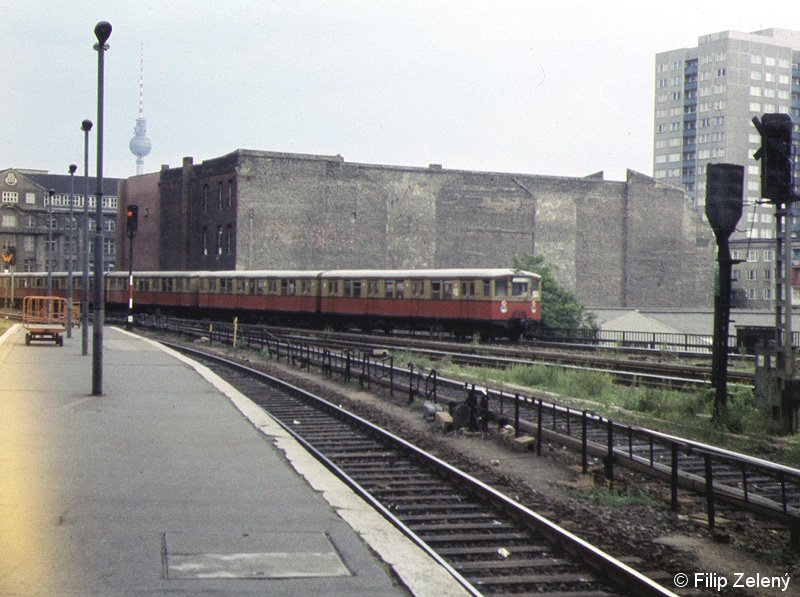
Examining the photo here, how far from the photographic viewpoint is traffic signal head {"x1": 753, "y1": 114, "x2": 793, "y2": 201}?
643 inches

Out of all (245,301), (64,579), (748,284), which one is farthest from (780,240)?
(748,284)

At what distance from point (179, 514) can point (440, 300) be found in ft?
110

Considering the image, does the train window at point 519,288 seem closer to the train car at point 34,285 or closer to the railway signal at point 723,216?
the railway signal at point 723,216

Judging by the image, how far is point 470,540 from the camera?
29.8 feet

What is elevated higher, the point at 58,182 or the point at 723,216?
the point at 58,182

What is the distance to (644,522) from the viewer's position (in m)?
10.0

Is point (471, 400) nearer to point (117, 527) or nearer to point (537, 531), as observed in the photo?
point (537, 531)

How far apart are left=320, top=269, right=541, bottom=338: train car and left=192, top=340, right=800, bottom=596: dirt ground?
24984 millimetres

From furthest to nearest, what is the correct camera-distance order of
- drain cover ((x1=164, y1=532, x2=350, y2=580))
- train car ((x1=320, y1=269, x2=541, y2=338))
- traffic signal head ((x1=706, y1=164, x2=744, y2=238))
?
train car ((x1=320, y1=269, x2=541, y2=338)), traffic signal head ((x1=706, y1=164, x2=744, y2=238)), drain cover ((x1=164, y1=532, x2=350, y2=580))

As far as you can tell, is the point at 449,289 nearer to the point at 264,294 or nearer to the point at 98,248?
the point at 264,294

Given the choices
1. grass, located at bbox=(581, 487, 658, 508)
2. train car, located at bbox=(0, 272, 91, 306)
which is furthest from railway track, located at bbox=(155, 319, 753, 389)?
train car, located at bbox=(0, 272, 91, 306)

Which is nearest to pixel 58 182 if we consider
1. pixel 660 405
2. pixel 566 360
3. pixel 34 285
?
pixel 34 285

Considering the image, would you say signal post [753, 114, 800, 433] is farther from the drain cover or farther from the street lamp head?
the street lamp head

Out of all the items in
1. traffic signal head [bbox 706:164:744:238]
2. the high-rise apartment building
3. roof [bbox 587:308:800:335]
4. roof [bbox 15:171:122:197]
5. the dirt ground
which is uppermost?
the high-rise apartment building
